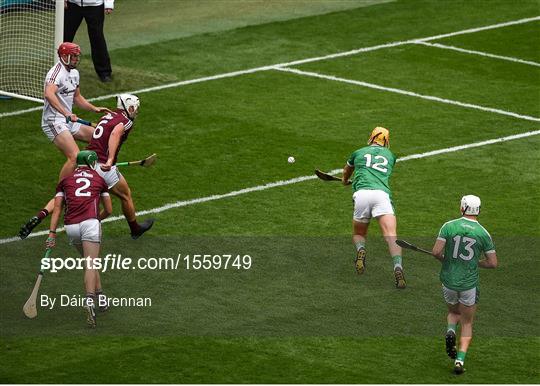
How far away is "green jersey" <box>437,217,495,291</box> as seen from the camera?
15164mm

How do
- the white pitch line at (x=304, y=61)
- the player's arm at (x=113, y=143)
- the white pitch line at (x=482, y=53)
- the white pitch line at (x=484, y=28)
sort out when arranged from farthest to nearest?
the white pitch line at (x=484, y=28) < the white pitch line at (x=482, y=53) < the white pitch line at (x=304, y=61) < the player's arm at (x=113, y=143)

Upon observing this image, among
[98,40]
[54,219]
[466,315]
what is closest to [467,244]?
[466,315]

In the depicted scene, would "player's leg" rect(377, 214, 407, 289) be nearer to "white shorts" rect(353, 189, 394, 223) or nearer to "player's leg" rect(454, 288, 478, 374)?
"white shorts" rect(353, 189, 394, 223)

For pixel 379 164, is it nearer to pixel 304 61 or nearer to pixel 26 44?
pixel 304 61

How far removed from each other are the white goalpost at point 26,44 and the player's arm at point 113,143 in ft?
22.2

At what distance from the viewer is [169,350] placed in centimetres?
1548

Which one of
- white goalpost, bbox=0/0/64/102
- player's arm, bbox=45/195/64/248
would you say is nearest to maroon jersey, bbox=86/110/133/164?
player's arm, bbox=45/195/64/248

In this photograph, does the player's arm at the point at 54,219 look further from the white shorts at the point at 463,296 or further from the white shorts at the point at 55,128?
the white shorts at the point at 463,296

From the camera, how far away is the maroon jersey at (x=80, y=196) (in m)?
16.2

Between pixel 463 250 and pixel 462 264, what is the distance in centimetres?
15

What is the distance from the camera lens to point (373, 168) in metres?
18.0

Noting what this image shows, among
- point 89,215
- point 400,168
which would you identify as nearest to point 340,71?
point 400,168

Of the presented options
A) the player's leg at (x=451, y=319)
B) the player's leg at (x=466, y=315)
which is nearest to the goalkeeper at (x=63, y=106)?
the player's leg at (x=451, y=319)

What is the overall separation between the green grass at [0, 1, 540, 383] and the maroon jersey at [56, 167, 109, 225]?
1.18m
